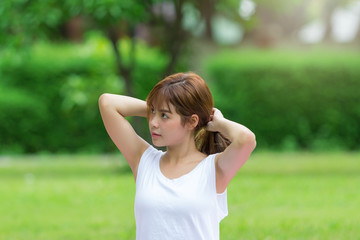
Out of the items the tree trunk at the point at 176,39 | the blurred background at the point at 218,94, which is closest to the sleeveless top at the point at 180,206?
the tree trunk at the point at 176,39

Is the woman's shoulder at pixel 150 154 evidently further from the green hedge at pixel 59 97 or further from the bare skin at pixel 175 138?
the green hedge at pixel 59 97

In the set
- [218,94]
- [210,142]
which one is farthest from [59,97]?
[210,142]

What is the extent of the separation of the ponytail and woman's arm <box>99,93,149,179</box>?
249 mm

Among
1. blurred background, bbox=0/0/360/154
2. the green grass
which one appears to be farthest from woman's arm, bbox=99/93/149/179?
blurred background, bbox=0/0/360/154

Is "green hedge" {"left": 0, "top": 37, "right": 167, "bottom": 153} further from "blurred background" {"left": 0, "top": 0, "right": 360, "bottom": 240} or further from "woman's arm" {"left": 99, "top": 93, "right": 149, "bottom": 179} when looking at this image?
"woman's arm" {"left": 99, "top": 93, "right": 149, "bottom": 179}

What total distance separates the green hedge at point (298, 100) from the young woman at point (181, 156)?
12.6m

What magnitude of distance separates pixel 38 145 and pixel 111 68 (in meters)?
2.46

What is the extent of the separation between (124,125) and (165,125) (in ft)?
0.90

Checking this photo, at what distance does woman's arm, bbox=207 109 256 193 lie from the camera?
9.41 feet

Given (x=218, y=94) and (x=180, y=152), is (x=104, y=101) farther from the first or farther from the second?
(x=218, y=94)

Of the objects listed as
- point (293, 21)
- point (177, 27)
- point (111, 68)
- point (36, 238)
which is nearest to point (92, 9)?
point (177, 27)

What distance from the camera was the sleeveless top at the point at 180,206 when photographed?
2.87 m

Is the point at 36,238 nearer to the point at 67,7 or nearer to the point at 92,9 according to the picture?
the point at 92,9

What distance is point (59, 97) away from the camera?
15836mm
